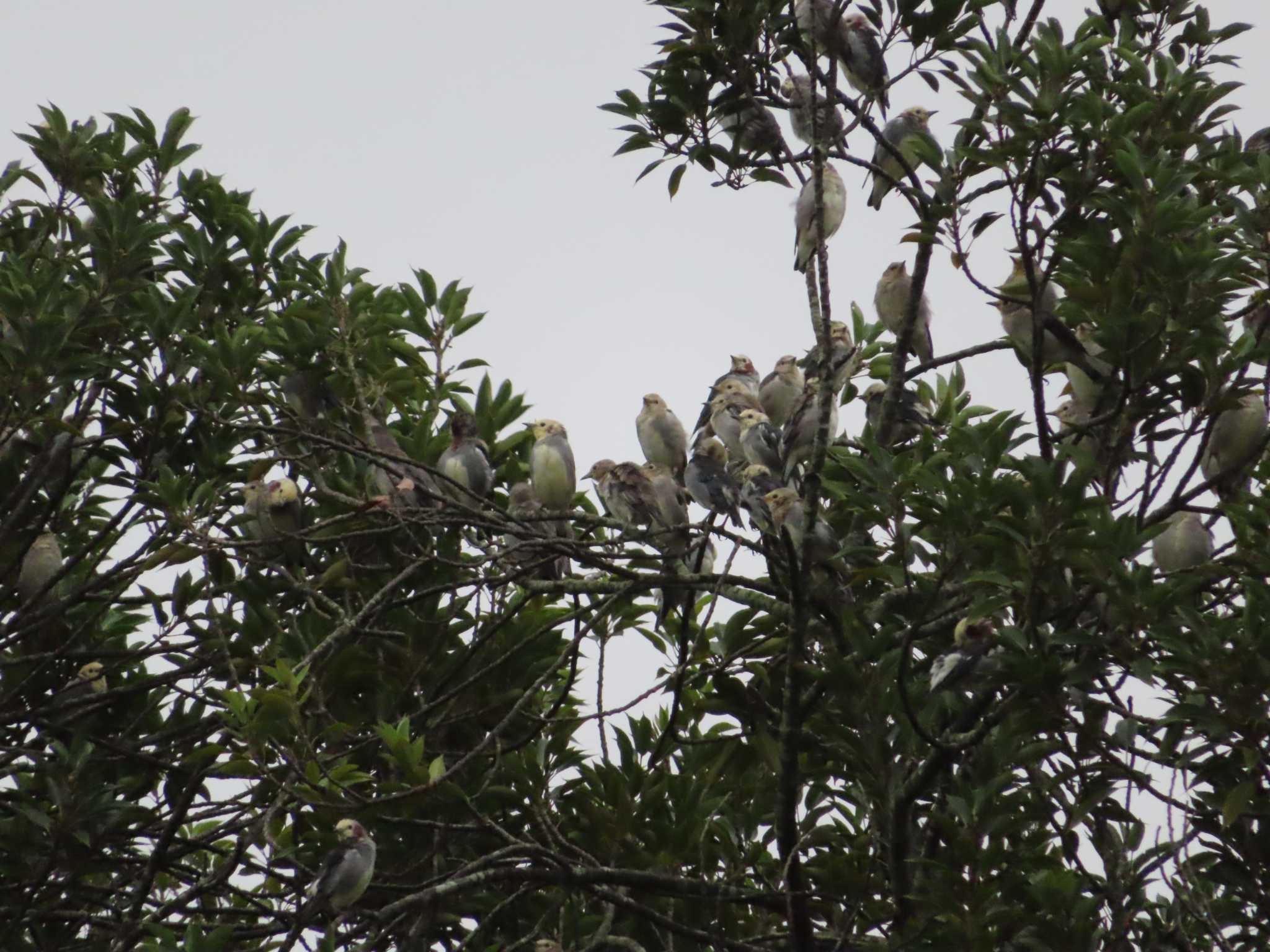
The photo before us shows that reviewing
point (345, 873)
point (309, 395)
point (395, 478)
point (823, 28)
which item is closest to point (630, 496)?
point (395, 478)

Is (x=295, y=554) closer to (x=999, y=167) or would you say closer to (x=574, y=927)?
(x=574, y=927)

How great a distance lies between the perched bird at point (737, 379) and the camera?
978 cm

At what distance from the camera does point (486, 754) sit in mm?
6828

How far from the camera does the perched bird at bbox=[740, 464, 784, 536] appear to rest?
24.3 feet

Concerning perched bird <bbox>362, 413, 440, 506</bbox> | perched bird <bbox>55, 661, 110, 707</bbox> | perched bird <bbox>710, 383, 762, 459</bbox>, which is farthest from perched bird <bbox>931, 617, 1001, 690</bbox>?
perched bird <bbox>55, 661, 110, 707</bbox>

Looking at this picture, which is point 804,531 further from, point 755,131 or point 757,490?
point 757,490

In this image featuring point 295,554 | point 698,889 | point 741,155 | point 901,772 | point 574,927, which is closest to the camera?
point 901,772

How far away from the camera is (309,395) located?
813cm

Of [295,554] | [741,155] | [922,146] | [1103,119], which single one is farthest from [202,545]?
[1103,119]

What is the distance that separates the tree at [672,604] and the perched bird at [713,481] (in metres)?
0.59

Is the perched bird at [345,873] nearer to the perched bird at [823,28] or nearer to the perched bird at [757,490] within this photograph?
the perched bird at [757,490]

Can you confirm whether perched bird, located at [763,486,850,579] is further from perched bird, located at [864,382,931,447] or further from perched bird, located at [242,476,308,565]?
perched bird, located at [242,476,308,565]

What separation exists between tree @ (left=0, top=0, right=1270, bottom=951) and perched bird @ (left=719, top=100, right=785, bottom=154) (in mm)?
25

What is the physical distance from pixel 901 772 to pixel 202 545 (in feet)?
10.3
